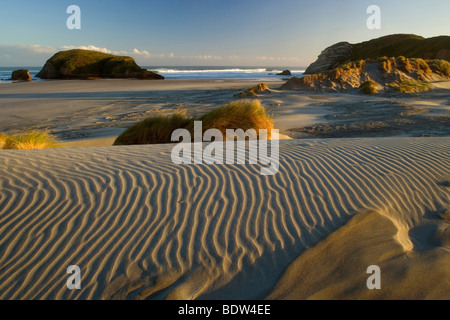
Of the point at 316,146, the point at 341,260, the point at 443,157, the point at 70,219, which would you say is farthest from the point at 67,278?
the point at 443,157

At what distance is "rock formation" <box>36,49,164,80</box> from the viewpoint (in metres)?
45.1

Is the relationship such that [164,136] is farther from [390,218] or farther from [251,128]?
[390,218]

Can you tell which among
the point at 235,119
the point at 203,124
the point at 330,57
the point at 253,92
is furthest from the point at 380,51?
the point at 203,124

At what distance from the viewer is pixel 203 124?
7.54 meters

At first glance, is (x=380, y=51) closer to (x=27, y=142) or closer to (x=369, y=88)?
(x=369, y=88)

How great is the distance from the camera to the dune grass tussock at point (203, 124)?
7.67 meters

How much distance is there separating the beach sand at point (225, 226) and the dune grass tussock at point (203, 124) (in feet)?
9.83

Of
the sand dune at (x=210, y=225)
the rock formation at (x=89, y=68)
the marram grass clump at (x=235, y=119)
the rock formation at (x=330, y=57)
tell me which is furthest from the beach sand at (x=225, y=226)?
the rock formation at (x=330, y=57)

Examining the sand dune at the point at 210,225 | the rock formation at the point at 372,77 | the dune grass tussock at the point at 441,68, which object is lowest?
the sand dune at the point at 210,225

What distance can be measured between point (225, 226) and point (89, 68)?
52.0 meters

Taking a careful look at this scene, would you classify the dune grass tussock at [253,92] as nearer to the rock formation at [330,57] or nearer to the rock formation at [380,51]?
the rock formation at [380,51]

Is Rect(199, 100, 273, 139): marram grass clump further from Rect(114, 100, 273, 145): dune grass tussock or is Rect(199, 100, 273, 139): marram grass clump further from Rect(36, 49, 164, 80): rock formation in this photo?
Rect(36, 49, 164, 80): rock formation

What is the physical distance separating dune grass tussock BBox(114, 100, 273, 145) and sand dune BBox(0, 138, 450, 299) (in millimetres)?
3295

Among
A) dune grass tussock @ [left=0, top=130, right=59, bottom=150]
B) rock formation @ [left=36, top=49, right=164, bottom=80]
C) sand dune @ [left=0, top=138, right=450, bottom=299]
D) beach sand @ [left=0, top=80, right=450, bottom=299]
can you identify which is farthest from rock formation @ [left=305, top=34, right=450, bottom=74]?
sand dune @ [left=0, top=138, right=450, bottom=299]
